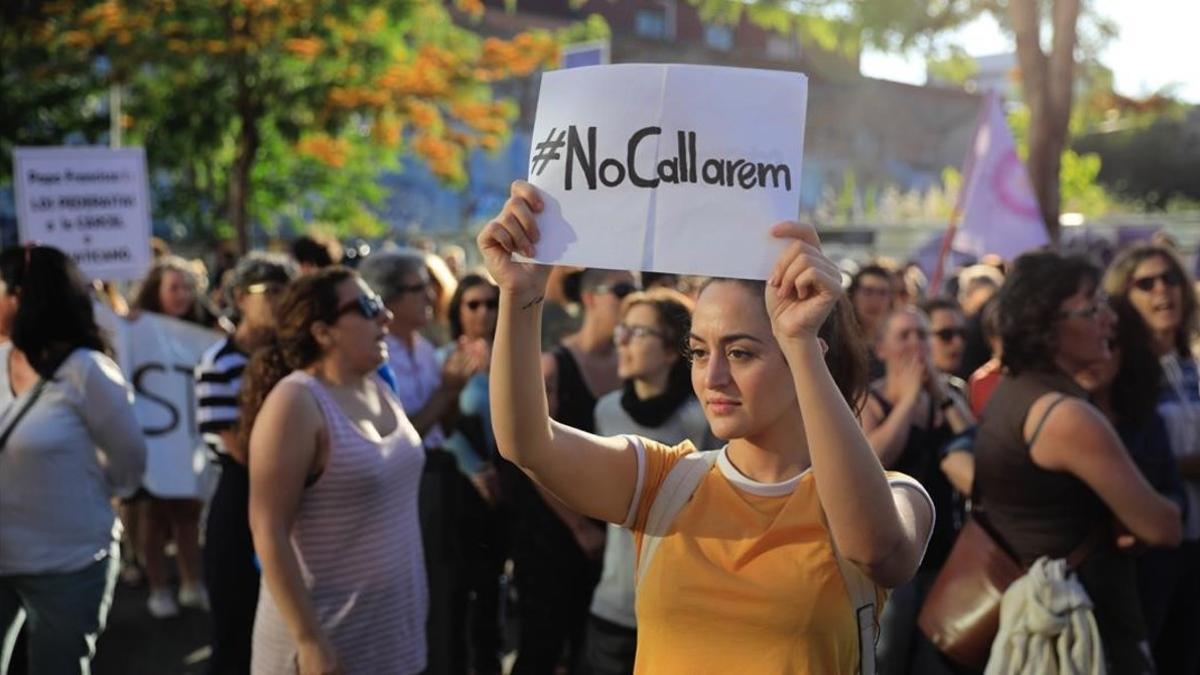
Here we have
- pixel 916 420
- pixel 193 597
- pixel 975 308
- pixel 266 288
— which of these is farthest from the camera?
pixel 975 308

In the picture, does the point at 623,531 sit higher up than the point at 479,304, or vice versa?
the point at 479,304

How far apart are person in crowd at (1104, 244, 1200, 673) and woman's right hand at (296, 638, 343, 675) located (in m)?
2.69

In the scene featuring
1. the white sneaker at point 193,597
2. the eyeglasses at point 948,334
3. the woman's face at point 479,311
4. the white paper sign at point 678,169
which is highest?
the white paper sign at point 678,169

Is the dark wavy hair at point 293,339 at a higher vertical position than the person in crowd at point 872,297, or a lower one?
higher

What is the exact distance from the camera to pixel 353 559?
3502 mm

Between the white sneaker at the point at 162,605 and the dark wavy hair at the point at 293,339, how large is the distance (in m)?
3.67

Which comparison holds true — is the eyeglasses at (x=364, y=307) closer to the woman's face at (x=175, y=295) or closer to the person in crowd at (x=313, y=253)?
the person in crowd at (x=313, y=253)

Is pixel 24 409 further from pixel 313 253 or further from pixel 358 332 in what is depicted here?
pixel 313 253

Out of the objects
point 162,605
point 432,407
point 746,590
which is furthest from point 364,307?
point 162,605

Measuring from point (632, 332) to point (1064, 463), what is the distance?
5.03 feet

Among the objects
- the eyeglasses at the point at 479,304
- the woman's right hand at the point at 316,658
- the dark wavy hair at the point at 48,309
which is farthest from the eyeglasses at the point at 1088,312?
the dark wavy hair at the point at 48,309

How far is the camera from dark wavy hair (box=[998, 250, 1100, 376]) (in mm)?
3600

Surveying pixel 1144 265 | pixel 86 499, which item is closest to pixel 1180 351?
pixel 1144 265

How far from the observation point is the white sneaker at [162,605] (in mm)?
7055
